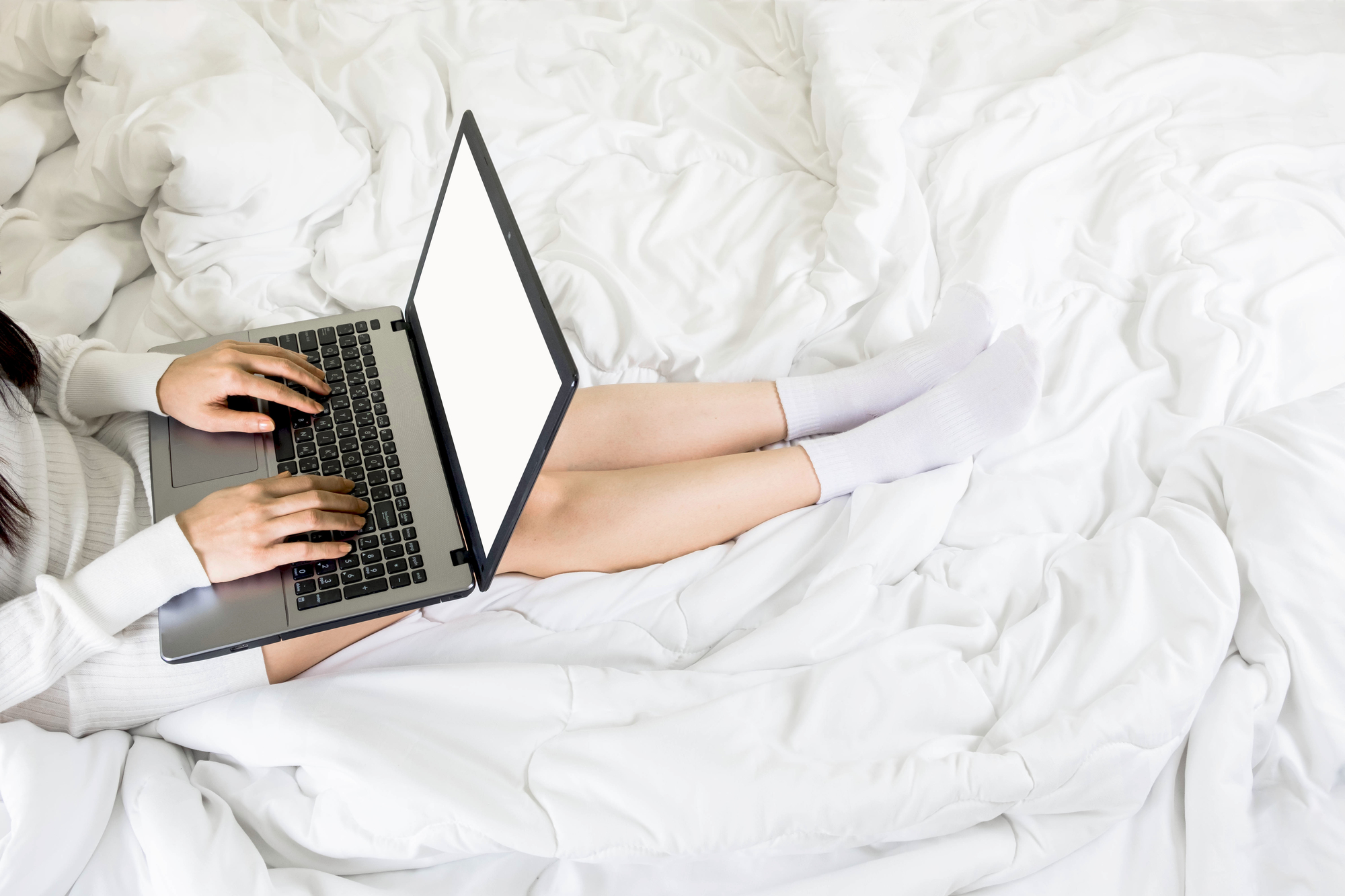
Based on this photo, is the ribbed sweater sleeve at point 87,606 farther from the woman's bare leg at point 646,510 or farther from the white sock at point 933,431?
the white sock at point 933,431

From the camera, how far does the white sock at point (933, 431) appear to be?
1006 mm

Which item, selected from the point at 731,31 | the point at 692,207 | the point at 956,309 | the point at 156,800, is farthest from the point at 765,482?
the point at 731,31

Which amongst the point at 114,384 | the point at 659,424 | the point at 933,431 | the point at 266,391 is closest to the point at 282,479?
the point at 266,391

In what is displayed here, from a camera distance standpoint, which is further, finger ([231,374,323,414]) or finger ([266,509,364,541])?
finger ([231,374,323,414])

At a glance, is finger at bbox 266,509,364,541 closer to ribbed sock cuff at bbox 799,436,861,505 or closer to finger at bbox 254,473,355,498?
finger at bbox 254,473,355,498

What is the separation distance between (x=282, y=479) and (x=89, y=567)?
17cm

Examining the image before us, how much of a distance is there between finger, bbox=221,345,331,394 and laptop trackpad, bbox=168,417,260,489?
0.22 ft

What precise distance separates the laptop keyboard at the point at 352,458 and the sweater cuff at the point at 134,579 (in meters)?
0.09

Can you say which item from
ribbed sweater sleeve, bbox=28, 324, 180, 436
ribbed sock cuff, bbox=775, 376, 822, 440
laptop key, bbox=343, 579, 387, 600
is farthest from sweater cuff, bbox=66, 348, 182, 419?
ribbed sock cuff, bbox=775, 376, 822, 440

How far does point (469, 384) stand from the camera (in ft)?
2.69

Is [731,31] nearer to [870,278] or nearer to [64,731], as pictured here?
[870,278]

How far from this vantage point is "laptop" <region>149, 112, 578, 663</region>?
716 millimetres

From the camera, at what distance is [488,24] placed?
4.84ft

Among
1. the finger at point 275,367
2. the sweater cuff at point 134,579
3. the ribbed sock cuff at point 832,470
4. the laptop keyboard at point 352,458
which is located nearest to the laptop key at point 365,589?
the laptop keyboard at point 352,458
